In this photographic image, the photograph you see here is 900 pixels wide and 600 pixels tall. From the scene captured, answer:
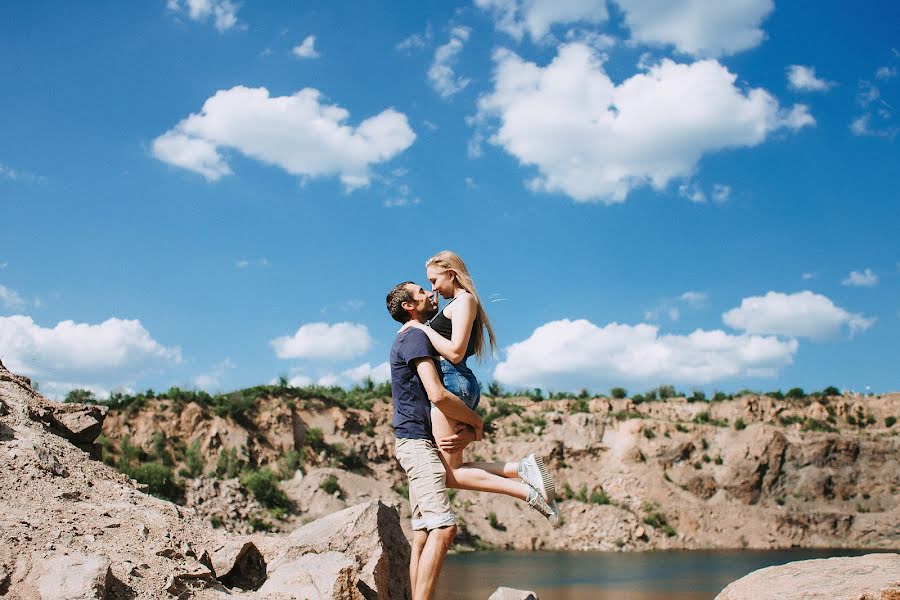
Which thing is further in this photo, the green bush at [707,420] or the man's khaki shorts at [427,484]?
the green bush at [707,420]

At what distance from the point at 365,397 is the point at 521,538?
463 inches

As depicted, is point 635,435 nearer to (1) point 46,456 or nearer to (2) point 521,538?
(2) point 521,538

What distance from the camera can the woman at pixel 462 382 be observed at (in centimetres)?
525

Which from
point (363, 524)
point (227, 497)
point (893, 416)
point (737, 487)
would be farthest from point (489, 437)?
point (363, 524)

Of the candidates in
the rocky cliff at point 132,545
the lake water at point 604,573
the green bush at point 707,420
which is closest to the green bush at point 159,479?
the lake water at point 604,573

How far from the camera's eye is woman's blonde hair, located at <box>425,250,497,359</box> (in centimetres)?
551

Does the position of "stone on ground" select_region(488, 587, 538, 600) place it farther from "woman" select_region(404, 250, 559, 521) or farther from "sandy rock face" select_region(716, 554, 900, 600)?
"woman" select_region(404, 250, 559, 521)

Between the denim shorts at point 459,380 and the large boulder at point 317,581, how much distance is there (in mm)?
1794

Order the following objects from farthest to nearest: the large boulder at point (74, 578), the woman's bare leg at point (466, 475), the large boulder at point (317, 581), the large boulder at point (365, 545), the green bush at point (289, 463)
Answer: the green bush at point (289, 463)
the large boulder at point (365, 545)
the large boulder at point (317, 581)
the woman's bare leg at point (466, 475)
the large boulder at point (74, 578)

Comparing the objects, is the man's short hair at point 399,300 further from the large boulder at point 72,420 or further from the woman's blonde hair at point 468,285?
the large boulder at point 72,420

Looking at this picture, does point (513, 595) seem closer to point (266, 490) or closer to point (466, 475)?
point (466, 475)

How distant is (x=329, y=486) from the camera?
1123 inches

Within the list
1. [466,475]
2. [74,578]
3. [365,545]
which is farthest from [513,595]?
[74,578]

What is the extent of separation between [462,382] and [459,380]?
0.03 meters
